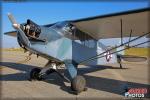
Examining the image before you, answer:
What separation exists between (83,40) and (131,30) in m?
2.21

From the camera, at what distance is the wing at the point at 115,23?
8336mm

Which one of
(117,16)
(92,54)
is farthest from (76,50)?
(117,16)

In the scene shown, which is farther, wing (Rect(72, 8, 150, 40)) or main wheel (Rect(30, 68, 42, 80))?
main wheel (Rect(30, 68, 42, 80))

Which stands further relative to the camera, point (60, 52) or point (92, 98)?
point (60, 52)

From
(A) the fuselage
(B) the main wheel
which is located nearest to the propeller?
(A) the fuselage

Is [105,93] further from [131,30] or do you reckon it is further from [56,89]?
[131,30]

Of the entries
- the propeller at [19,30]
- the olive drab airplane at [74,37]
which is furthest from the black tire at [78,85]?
the propeller at [19,30]

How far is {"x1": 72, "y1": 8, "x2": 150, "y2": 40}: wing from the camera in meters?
8.34

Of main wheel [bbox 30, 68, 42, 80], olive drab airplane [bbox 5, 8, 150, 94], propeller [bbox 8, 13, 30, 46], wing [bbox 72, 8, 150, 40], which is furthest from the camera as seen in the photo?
main wheel [bbox 30, 68, 42, 80]

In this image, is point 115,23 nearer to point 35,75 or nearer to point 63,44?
point 63,44

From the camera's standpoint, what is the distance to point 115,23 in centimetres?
950

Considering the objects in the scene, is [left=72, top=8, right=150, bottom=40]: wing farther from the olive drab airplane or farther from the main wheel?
the main wheel

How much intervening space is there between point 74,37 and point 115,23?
69.7 inches

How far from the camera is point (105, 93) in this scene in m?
7.55
